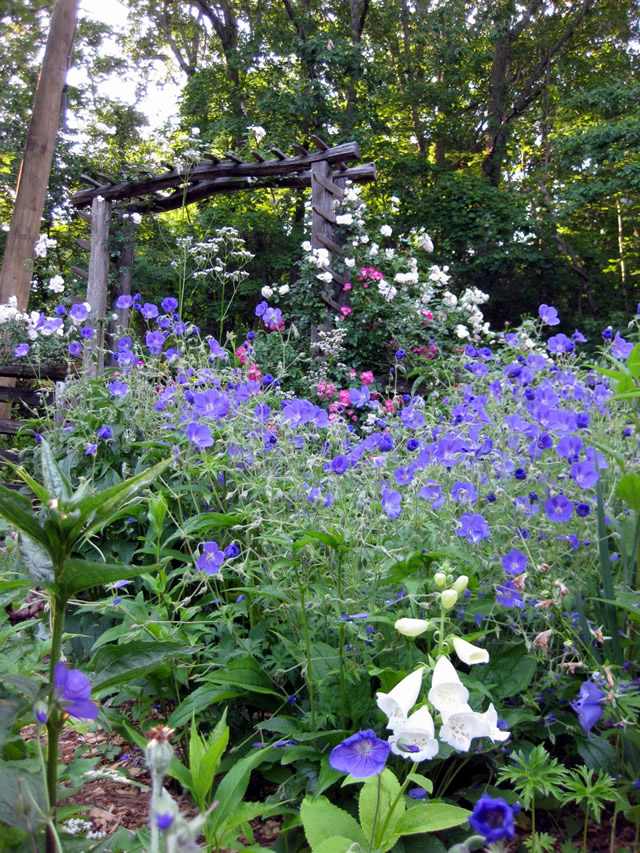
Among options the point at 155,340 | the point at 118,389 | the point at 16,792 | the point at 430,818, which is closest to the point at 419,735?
the point at 430,818

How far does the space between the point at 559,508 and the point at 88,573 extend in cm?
129

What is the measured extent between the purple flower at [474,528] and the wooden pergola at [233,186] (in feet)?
18.3

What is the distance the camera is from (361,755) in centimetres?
93

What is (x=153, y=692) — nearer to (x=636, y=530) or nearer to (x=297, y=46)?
(x=636, y=530)

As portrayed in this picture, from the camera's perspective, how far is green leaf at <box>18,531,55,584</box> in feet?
2.76

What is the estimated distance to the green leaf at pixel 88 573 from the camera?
0.80 metres

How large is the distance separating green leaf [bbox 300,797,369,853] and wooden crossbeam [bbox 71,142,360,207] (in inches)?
257

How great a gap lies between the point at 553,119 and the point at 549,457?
14.9 metres

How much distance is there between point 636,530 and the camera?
1.70 meters

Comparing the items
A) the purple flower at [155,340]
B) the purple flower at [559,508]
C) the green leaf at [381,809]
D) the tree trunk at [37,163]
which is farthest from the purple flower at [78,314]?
the tree trunk at [37,163]

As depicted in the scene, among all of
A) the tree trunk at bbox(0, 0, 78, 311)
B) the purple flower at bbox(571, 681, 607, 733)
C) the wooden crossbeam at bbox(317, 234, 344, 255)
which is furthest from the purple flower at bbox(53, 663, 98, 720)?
the tree trunk at bbox(0, 0, 78, 311)

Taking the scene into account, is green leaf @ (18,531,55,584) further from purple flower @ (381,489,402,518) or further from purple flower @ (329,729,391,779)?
purple flower @ (381,489,402,518)

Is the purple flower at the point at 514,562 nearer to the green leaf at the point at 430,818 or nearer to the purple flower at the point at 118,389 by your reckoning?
the green leaf at the point at 430,818

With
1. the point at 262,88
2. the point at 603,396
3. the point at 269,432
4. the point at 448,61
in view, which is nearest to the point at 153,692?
the point at 269,432
